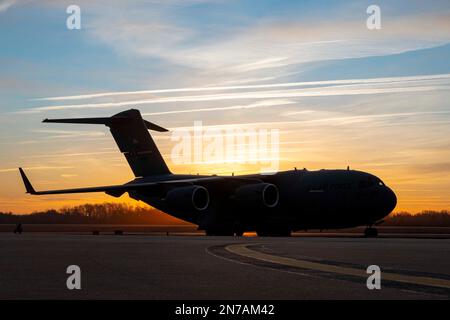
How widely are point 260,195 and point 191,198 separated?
13.9 ft

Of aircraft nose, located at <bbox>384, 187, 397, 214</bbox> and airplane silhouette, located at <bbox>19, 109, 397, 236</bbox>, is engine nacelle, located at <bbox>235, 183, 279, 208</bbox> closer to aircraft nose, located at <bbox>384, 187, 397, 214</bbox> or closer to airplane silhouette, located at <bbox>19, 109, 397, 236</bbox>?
airplane silhouette, located at <bbox>19, 109, 397, 236</bbox>

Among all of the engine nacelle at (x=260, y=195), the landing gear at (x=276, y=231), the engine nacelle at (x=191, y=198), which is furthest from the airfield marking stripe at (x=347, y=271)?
the landing gear at (x=276, y=231)

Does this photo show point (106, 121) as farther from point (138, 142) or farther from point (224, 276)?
point (224, 276)

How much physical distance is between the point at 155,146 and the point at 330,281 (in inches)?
1743

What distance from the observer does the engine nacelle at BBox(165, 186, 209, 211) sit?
153 ft

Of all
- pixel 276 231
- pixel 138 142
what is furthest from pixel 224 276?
pixel 138 142

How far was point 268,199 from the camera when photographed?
46344 mm

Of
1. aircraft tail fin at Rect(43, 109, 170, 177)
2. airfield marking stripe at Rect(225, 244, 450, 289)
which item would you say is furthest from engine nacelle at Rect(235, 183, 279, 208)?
airfield marking stripe at Rect(225, 244, 450, 289)

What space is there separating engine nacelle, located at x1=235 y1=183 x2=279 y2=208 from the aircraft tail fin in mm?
11155

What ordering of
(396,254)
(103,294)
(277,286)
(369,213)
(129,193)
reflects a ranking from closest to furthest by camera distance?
(103,294) < (277,286) < (396,254) < (369,213) < (129,193)

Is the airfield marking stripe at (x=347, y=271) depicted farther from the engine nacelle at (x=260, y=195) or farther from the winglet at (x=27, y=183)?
the winglet at (x=27, y=183)
